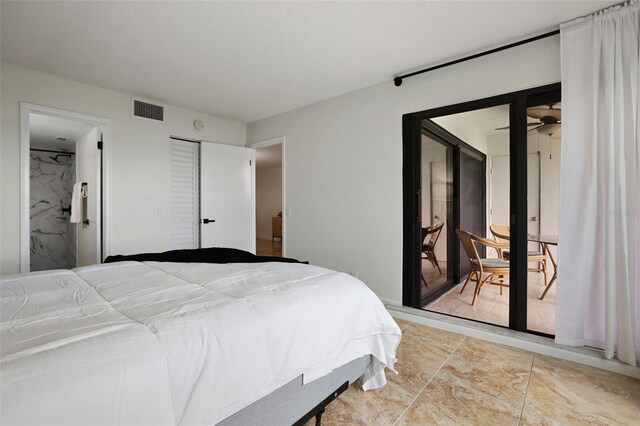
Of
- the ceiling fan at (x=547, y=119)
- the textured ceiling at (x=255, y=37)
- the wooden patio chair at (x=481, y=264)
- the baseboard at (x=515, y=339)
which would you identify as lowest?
the baseboard at (x=515, y=339)

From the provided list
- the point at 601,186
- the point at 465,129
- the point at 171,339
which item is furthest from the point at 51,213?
the point at 601,186

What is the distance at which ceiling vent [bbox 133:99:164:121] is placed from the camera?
365 cm

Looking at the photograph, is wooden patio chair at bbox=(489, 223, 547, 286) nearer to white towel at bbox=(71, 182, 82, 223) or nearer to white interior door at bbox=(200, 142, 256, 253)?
white interior door at bbox=(200, 142, 256, 253)

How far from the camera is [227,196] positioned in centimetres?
454

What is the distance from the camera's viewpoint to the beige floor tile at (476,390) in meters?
1.59

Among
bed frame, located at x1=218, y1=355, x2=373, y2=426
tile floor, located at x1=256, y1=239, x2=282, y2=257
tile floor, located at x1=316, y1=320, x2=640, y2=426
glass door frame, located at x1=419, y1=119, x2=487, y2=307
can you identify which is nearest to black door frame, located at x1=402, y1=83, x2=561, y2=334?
glass door frame, located at x1=419, y1=119, x2=487, y2=307

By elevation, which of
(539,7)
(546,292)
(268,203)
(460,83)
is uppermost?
(539,7)

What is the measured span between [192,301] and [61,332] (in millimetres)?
434

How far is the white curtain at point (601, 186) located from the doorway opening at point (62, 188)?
4423 millimetres

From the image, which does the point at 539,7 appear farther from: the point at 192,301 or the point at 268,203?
the point at 268,203

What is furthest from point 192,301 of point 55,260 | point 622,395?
point 55,260

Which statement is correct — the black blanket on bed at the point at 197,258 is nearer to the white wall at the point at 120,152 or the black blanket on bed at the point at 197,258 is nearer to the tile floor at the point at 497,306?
the white wall at the point at 120,152

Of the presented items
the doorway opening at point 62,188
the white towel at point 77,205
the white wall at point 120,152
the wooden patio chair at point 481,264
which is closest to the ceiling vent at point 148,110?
the white wall at point 120,152

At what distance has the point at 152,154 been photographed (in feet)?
12.5
